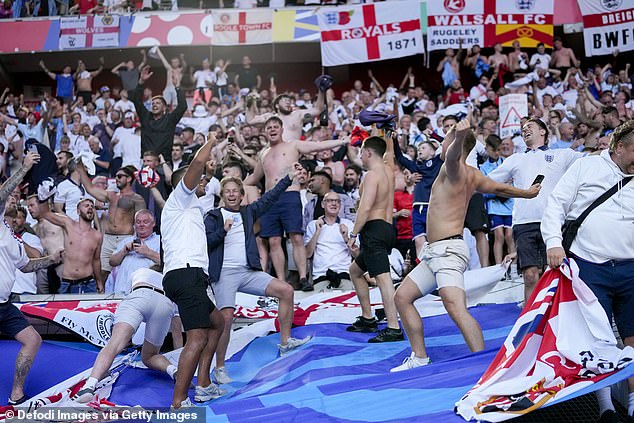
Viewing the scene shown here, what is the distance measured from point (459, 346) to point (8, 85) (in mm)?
19730

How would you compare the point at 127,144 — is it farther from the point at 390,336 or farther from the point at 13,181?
the point at 390,336

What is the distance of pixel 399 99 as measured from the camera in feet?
55.9

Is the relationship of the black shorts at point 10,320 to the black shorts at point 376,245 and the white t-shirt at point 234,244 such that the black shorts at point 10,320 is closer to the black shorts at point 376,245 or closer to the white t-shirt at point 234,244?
the white t-shirt at point 234,244

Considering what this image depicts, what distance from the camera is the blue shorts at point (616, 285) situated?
16.5ft

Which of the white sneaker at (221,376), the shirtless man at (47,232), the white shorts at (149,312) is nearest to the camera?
the white shorts at (149,312)

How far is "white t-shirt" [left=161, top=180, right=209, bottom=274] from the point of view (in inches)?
245

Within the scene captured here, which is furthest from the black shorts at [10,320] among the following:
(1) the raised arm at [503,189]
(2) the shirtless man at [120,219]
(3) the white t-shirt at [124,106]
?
(3) the white t-shirt at [124,106]

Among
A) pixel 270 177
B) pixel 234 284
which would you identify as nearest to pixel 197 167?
pixel 234 284

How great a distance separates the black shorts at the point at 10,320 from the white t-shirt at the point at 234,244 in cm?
186

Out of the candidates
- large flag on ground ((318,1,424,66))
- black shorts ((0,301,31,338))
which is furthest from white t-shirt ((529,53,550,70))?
black shorts ((0,301,31,338))

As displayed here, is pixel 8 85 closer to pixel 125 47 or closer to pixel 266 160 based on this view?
pixel 125 47

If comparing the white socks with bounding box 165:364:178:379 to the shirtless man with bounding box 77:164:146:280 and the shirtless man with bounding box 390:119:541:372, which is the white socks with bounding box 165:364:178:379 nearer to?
the shirtless man with bounding box 390:119:541:372

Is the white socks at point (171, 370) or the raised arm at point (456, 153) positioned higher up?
the raised arm at point (456, 153)

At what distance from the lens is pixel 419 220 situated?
31.5 ft
